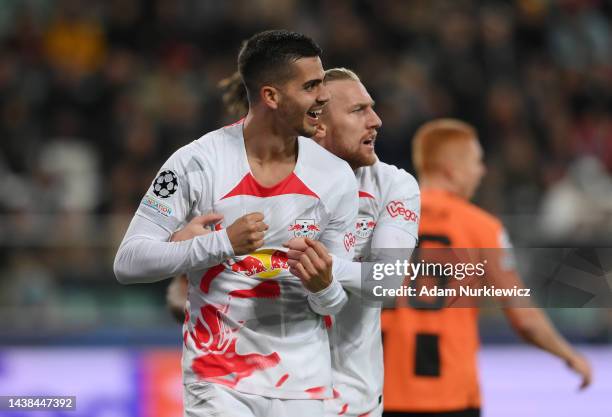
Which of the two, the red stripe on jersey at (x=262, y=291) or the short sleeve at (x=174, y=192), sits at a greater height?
the short sleeve at (x=174, y=192)

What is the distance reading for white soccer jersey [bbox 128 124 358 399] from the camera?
3.85 m

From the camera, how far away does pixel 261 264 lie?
388cm

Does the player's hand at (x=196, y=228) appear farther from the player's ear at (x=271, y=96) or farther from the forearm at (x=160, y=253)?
the player's ear at (x=271, y=96)

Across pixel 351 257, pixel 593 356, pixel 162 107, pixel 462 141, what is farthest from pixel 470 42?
pixel 351 257

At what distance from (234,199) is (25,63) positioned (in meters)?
7.63

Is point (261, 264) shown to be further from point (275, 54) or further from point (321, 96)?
point (275, 54)

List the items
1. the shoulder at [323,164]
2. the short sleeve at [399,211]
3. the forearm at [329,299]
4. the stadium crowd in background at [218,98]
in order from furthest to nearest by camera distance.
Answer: the stadium crowd in background at [218,98], the short sleeve at [399,211], the shoulder at [323,164], the forearm at [329,299]

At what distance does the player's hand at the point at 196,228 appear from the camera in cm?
368

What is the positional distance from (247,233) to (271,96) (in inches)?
23.4

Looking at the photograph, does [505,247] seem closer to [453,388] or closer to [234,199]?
[453,388]

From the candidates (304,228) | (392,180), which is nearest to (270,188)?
(304,228)

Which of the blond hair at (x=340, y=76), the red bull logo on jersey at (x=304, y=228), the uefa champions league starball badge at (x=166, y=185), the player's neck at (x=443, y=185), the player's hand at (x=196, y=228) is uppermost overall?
the blond hair at (x=340, y=76)

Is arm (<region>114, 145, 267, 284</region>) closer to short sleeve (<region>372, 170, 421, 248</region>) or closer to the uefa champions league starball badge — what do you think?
the uefa champions league starball badge

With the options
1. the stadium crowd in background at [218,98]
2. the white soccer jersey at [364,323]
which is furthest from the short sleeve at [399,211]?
the stadium crowd in background at [218,98]
